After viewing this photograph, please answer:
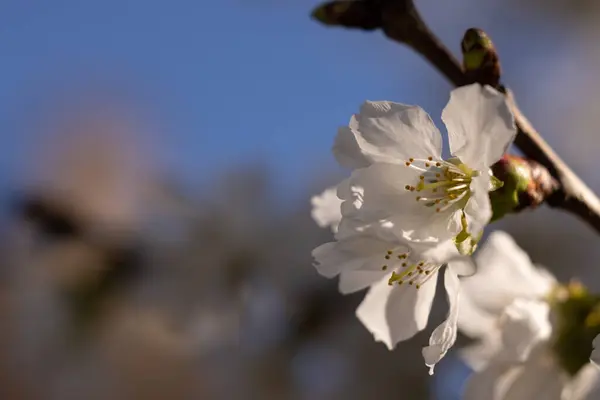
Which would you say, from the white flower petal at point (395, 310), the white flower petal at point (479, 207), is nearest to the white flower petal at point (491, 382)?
the white flower petal at point (395, 310)

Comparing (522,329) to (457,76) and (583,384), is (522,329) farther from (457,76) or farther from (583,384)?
(457,76)

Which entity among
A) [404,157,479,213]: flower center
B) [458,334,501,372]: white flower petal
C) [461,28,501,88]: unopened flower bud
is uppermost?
[461,28,501,88]: unopened flower bud

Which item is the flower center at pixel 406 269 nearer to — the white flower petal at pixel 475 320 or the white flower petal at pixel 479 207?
the white flower petal at pixel 479 207

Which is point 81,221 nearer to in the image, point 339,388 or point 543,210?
point 339,388

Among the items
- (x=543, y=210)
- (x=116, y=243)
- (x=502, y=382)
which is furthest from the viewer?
(x=543, y=210)

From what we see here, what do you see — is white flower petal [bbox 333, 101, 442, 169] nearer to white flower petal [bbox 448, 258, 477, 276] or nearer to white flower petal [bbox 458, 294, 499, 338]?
white flower petal [bbox 448, 258, 477, 276]

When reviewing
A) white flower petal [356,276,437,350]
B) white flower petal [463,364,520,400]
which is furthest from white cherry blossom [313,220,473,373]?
white flower petal [463,364,520,400]

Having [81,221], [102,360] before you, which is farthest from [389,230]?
[102,360]
